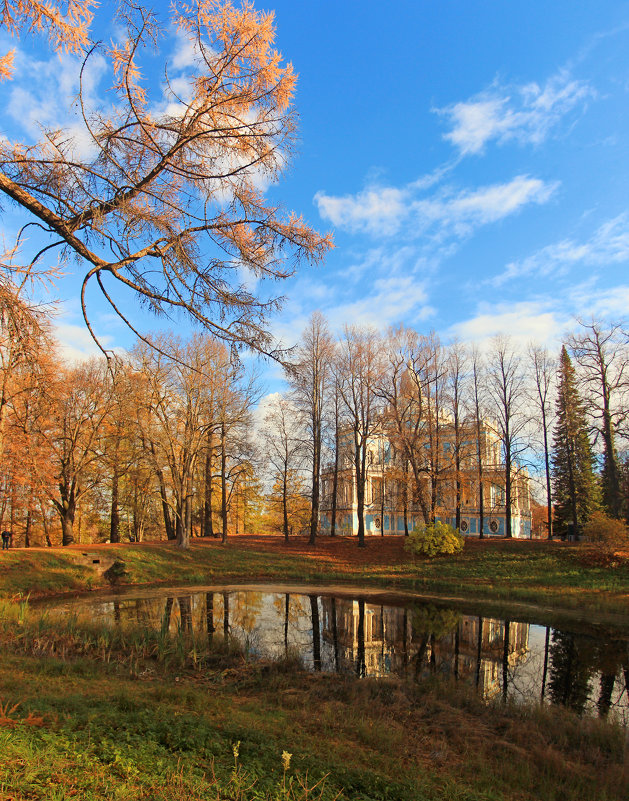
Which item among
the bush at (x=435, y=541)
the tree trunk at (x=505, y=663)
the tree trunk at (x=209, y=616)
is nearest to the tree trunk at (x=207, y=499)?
the bush at (x=435, y=541)

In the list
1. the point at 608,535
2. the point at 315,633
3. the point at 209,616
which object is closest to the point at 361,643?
the point at 315,633

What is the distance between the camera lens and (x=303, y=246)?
16.1 ft

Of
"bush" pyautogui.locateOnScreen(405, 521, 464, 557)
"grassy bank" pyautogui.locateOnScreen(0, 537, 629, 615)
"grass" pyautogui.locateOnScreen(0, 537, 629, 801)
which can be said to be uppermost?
"grass" pyautogui.locateOnScreen(0, 537, 629, 801)

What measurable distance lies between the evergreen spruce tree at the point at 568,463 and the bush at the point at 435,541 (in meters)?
11.6

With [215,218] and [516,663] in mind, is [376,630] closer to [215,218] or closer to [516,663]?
[516,663]

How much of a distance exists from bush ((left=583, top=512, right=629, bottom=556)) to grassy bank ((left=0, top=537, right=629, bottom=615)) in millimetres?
698

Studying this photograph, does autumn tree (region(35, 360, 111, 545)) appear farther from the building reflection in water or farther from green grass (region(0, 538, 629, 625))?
the building reflection in water

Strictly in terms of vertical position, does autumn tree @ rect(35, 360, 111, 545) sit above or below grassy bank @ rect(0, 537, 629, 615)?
above

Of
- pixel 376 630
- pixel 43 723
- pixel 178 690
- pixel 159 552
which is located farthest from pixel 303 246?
pixel 159 552

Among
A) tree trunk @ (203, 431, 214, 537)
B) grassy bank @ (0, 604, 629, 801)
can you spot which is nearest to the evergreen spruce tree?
tree trunk @ (203, 431, 214, 537)

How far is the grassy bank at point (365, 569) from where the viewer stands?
18.0 metres

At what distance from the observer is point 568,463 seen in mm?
33438

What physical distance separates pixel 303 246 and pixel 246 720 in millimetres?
5206

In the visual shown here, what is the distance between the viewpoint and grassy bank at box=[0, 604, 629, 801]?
3.58 m
